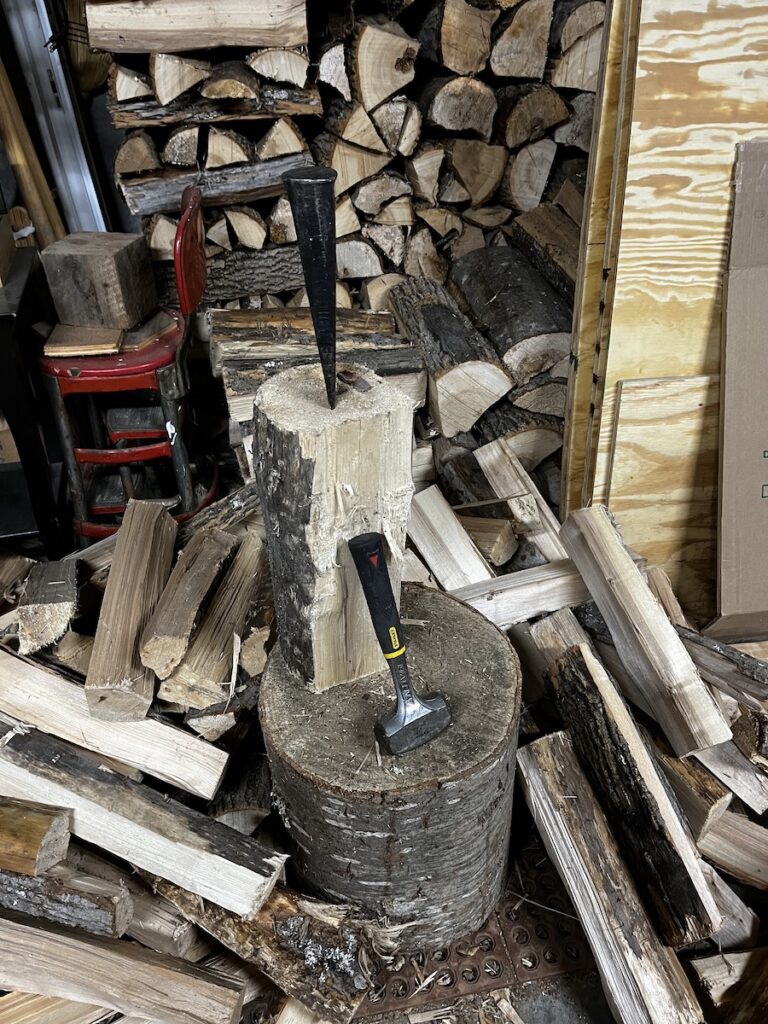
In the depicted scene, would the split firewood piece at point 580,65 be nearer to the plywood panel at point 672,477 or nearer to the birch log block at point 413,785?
the plywood panel at point 672,477

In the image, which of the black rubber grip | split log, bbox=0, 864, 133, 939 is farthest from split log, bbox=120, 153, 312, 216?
split log, bbox=0, 864, 133, 939

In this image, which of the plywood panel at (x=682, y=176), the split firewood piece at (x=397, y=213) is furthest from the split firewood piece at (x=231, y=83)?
the plywood panel at (x=682, y=176)

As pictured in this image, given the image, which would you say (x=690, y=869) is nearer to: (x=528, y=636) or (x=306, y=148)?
(x=528, y=636)

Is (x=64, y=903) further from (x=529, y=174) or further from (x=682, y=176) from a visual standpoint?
(x=529, y=174)

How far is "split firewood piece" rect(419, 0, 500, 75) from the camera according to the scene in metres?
2.84

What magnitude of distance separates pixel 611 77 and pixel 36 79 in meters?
2.61

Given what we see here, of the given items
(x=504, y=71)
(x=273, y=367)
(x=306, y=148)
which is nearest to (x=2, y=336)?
(x=273, y=367)

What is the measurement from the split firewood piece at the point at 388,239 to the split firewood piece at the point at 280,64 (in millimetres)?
643

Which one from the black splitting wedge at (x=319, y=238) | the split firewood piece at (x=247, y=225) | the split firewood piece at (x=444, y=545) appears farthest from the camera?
the split firewood piece at (x=247, y=225)

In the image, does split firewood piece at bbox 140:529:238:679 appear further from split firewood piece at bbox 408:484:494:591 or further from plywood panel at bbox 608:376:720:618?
plywood panel at bbox 608:376:720:618

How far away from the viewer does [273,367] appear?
2.57 metres

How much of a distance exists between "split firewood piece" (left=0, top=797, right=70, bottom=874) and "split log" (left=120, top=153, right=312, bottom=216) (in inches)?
89.2

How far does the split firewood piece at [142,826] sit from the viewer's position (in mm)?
1614

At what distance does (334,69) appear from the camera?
284cm
